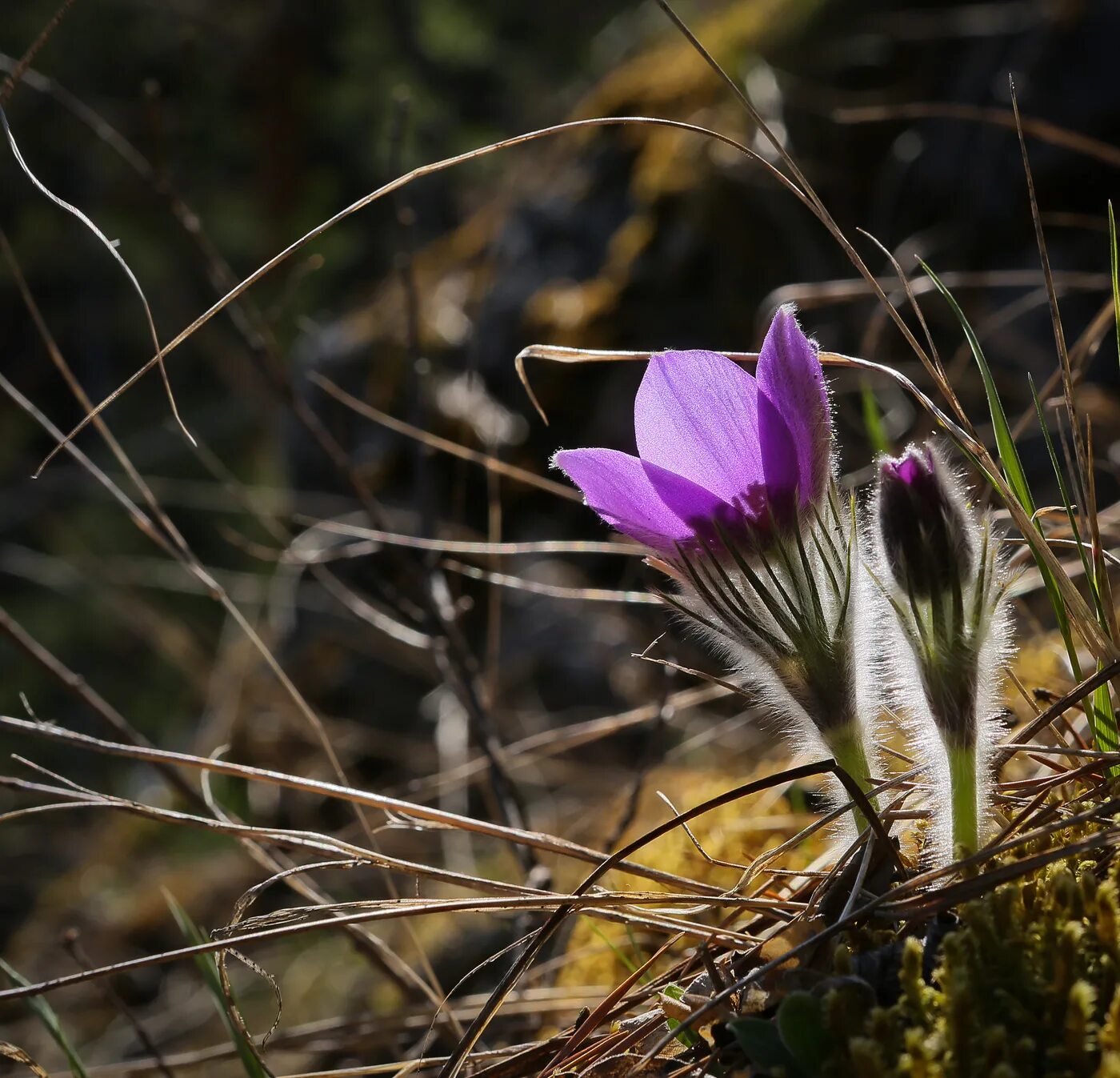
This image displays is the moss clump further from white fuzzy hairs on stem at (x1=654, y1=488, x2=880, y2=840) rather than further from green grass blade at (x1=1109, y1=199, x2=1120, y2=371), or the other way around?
green grass blade at (x1=1109, y1=199, x2=1120, y2=371)


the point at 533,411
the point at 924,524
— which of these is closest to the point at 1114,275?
the point at 924,524

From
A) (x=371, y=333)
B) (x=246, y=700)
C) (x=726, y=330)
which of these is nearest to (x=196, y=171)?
(x=371, y=333)

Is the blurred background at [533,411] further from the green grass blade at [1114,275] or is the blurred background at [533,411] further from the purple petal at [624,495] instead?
the purple petal at [624,495]

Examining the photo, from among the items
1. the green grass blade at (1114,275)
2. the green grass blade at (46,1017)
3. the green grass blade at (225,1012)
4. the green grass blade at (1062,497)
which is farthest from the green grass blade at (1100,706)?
the green grass blade at (46,1017)

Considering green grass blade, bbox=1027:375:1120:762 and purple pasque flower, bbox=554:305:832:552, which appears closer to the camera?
purple pasque flower, bbox=554:305:832:552

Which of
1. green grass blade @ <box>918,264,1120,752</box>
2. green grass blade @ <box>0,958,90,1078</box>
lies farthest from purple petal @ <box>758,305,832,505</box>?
green grass blade @ <box>0,958,90,1078</box>

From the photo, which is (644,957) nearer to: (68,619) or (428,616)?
(428,616)
